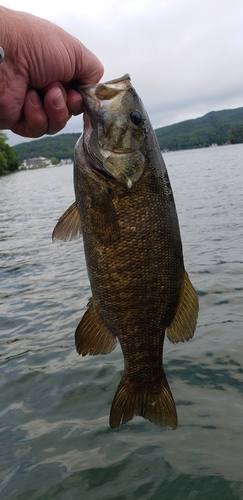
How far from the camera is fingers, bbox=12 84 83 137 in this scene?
2971 millimetres

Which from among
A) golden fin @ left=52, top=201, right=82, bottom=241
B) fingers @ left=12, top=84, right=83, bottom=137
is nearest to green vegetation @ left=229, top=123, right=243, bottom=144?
fingers @ left=12, top=84, right=83, bottom=137

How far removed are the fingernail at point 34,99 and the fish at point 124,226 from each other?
1.05 feet

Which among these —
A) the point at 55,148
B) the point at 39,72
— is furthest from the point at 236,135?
the point at 39,72

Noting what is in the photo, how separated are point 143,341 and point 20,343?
460 centimetres

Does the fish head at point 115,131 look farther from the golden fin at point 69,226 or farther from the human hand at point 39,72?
the golden fin at point 69,226

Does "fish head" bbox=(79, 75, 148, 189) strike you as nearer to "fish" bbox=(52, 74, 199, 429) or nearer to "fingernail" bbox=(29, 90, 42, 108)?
"fish" bbox=(52, 74, 199, 429)

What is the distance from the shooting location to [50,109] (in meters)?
3.02

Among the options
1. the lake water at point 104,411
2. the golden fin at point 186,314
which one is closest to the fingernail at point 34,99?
the golden fin at point 186,314

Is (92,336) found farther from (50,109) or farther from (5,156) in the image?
(5,156)

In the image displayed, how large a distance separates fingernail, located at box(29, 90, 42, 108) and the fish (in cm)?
32

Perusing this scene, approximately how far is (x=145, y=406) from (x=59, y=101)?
233cm

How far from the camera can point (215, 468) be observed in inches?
165

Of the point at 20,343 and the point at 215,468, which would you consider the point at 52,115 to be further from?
the point at 20,343

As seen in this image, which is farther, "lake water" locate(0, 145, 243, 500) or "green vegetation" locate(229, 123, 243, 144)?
"green vegetation" locate(229, 123, 243, 144)
